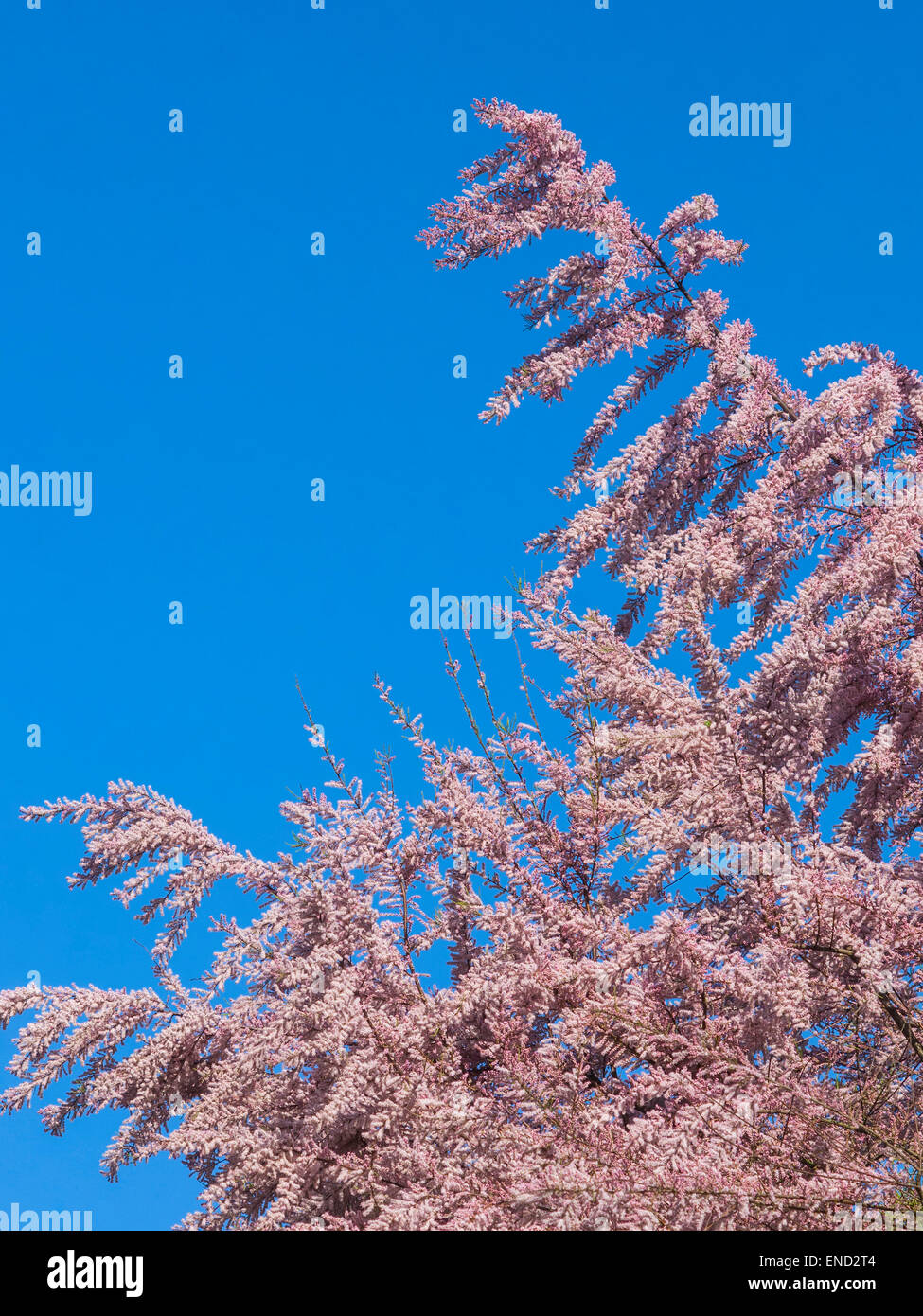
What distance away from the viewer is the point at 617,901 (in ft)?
26.4

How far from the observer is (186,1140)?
8.19 m

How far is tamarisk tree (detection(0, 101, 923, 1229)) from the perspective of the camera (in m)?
6.14

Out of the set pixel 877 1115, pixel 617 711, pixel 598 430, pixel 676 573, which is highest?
pixel 598 430

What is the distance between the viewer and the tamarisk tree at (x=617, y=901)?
6.14 m

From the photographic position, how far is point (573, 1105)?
21.6ft

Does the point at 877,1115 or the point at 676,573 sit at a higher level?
the point at 676,573
